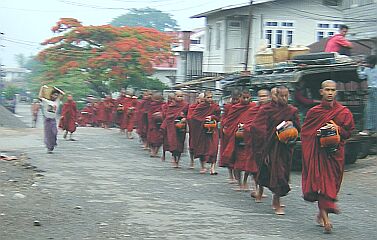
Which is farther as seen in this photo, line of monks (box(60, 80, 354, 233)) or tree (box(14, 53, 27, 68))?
tree (box(14, 53, 27, 68))

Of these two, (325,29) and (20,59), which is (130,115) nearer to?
(325,29)

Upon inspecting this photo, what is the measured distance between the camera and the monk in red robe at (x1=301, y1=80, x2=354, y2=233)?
874 centimetres

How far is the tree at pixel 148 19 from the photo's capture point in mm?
89938

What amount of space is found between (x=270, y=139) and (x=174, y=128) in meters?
6.68

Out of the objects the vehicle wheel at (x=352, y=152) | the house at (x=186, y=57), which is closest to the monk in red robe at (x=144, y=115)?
the vehicle wheel at (x=352, y=152)

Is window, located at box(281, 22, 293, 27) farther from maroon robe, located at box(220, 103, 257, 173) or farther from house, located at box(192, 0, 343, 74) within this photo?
maroon robe, located at box(220, 103, 257, 173)

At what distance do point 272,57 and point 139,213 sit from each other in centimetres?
899

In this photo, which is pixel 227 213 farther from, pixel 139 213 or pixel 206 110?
pixel 206 110

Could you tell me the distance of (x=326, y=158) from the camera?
29.0 feet

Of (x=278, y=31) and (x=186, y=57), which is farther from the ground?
(x=278, y=31)

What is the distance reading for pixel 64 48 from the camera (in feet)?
148

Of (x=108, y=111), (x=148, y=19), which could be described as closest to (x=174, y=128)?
(x=108, y=111)

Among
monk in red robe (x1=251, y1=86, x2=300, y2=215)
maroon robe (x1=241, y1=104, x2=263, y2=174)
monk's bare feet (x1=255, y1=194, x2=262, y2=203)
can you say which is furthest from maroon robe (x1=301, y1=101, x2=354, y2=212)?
monk's bare feet (x1=255, y1=194, x2=262, y2=203)

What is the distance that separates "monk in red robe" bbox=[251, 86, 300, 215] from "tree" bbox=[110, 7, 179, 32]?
80.1 m
